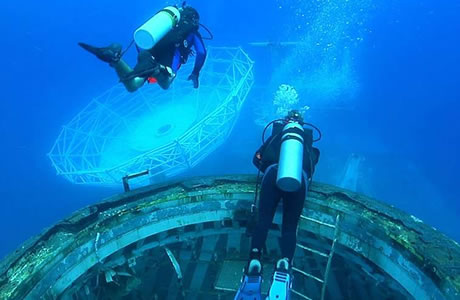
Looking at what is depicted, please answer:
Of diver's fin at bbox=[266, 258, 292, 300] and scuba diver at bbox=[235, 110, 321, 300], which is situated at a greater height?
scuba diver at bbox=[235, 110, 321, 300]

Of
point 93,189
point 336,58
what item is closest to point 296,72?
point 336,58

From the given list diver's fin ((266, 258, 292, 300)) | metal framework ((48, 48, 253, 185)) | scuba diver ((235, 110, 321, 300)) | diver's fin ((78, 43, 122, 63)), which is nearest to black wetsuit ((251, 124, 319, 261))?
scuba diver ((235, 110, 321, 300))

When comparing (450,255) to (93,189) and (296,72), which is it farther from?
(296,72)

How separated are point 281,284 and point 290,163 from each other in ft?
5.64

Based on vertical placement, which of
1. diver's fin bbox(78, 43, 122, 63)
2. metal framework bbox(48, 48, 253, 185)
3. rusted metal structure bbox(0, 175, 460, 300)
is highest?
metal framework bbox(48, 48, 253, 185)

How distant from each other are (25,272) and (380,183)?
1156 inches

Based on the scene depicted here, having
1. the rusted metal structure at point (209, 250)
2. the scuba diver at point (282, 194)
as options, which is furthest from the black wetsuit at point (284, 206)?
the rusted metal structure at point (209, 250)

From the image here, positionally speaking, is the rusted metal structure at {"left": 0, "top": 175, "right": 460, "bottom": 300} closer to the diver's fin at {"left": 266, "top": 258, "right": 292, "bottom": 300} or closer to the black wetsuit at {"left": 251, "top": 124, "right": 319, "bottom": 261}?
the black wetsuit at {"left": 251, "top": 124, "right": 319, "bottom": 261}

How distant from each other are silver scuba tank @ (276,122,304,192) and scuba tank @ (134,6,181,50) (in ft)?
10.3

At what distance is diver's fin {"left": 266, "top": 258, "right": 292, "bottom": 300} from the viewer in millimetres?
4586

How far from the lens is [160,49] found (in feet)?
24.5

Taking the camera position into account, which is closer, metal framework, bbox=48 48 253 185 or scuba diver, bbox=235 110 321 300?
scuba diver, bbox=235 110 321 300

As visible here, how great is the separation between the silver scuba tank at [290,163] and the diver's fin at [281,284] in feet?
3.84

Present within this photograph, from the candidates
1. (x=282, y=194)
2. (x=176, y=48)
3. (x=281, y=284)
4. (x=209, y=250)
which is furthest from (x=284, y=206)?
(x=176, y=48)
